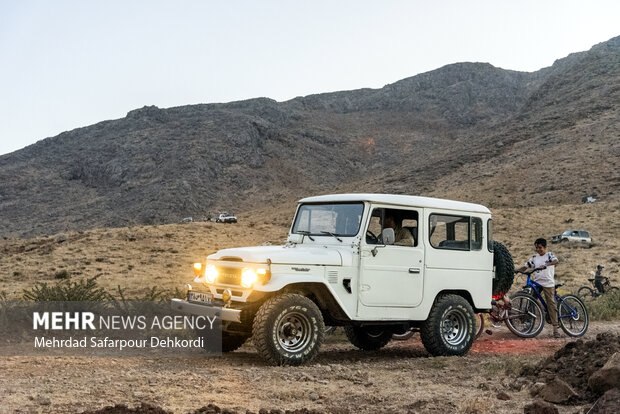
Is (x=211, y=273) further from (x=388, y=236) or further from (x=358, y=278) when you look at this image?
(x=388, y=236)

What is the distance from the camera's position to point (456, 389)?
23.4 feet

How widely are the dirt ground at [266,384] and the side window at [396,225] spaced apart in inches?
69.5

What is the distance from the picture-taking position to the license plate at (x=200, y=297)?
27.9 feet

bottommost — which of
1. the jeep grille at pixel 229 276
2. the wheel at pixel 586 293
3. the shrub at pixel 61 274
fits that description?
the wheel at pixel 586 293

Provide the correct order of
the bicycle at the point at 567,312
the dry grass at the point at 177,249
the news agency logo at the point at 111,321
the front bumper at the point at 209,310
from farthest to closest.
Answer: the dry grass at the point at 177,249, the bicycle at the point at 567,312, the news agency logo at the point at 111,321, the front bumper at the point at 209,310

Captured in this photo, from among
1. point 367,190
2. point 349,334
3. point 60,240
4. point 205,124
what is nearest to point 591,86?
point 367,190

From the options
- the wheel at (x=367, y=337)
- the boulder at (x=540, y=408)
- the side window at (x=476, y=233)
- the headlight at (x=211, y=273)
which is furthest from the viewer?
the wheel at (x=367, y=337)

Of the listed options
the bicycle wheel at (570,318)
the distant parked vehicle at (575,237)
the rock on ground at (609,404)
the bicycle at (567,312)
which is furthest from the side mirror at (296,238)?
the distant parked vehicle at (575,237)

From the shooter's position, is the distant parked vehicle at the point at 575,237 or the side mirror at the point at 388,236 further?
the distant parked vehicle at the point at 575,237

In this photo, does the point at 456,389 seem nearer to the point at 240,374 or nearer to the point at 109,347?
the point at 240,374

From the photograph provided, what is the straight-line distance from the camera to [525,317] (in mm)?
12125

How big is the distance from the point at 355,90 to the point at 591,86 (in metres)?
57.5

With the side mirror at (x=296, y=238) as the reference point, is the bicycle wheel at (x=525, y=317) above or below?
below

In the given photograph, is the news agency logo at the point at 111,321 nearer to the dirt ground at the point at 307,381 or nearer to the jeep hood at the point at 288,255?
the dirt ground at the point at 307,381
